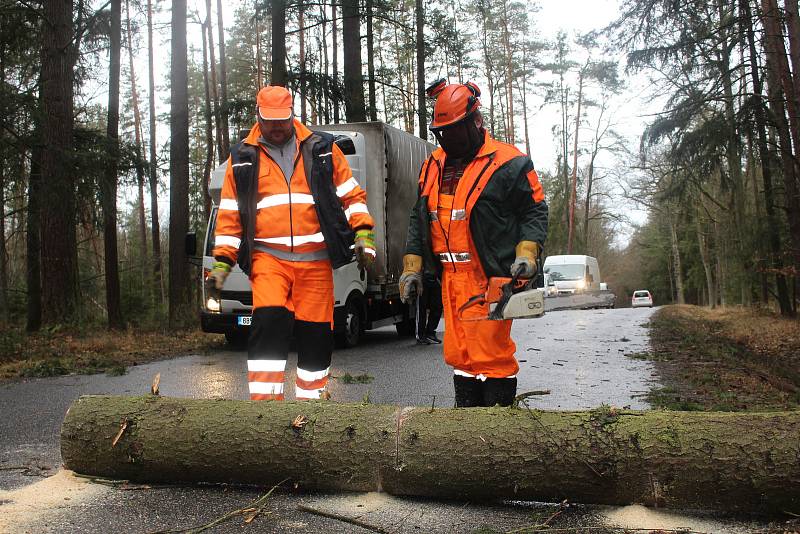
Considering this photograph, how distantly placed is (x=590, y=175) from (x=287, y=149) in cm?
4485

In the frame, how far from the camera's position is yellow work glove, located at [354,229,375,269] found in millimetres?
4465

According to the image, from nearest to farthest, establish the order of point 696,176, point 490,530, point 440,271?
point 490,530 < point 440,271 < point 696,176

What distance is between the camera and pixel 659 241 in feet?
180

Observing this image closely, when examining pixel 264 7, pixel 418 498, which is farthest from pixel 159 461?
pixel 264 7

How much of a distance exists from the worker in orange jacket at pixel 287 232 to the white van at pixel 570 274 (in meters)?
26.9

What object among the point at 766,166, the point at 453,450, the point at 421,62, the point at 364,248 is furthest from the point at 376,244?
the point at 421,62

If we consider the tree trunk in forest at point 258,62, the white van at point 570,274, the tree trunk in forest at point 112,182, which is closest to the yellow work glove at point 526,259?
the tree trunk in forest at point 112,182

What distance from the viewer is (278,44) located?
581 inches

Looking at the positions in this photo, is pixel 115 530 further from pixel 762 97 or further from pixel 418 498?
pixel 762 97

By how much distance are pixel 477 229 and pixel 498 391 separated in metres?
0.88

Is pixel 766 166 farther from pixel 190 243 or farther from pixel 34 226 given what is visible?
pixel 34 226

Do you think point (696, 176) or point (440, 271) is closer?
point (440, 271)

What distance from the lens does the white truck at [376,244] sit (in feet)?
33.7

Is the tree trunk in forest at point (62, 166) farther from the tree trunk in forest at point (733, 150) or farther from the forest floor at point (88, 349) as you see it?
the tree trunk in forest at point (733, 150)
